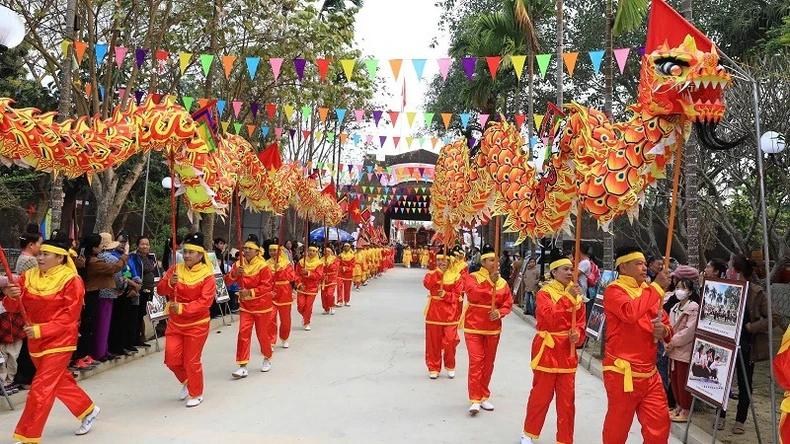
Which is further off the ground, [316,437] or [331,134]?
[331,134]

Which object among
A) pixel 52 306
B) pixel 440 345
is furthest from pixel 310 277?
pixel 52 306

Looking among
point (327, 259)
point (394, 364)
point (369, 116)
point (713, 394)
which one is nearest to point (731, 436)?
point (713, 394)

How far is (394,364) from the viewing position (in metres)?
8.83

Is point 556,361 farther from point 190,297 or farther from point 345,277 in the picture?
point 345,277

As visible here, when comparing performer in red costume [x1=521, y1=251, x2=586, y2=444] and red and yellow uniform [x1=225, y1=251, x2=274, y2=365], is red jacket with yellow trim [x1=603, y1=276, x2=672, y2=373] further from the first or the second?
red and yellow uniform [x1=225, y1=251, x2=274, y2=365]

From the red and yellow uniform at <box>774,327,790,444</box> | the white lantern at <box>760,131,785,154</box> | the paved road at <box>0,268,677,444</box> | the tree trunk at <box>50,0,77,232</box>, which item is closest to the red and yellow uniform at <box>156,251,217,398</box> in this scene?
the paved road at <box>0,268,677,444</box>

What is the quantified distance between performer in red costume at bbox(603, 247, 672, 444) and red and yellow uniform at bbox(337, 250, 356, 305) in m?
12.6

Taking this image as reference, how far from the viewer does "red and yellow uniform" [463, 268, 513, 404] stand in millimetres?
6133

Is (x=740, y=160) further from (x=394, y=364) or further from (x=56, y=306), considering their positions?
(x=56, y=306)

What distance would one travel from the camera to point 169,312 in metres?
6.18

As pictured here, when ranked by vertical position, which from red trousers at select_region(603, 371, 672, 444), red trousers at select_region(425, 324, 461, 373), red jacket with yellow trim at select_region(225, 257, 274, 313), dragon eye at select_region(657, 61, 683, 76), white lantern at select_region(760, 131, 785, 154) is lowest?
red trousers at select_region(425, 324, 461, 373)

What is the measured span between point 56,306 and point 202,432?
1.58 metres

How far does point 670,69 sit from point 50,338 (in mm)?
4872

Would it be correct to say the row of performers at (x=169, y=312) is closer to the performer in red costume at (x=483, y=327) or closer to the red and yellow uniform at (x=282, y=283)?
the red and yellow uniform at (x=282, y=283)
